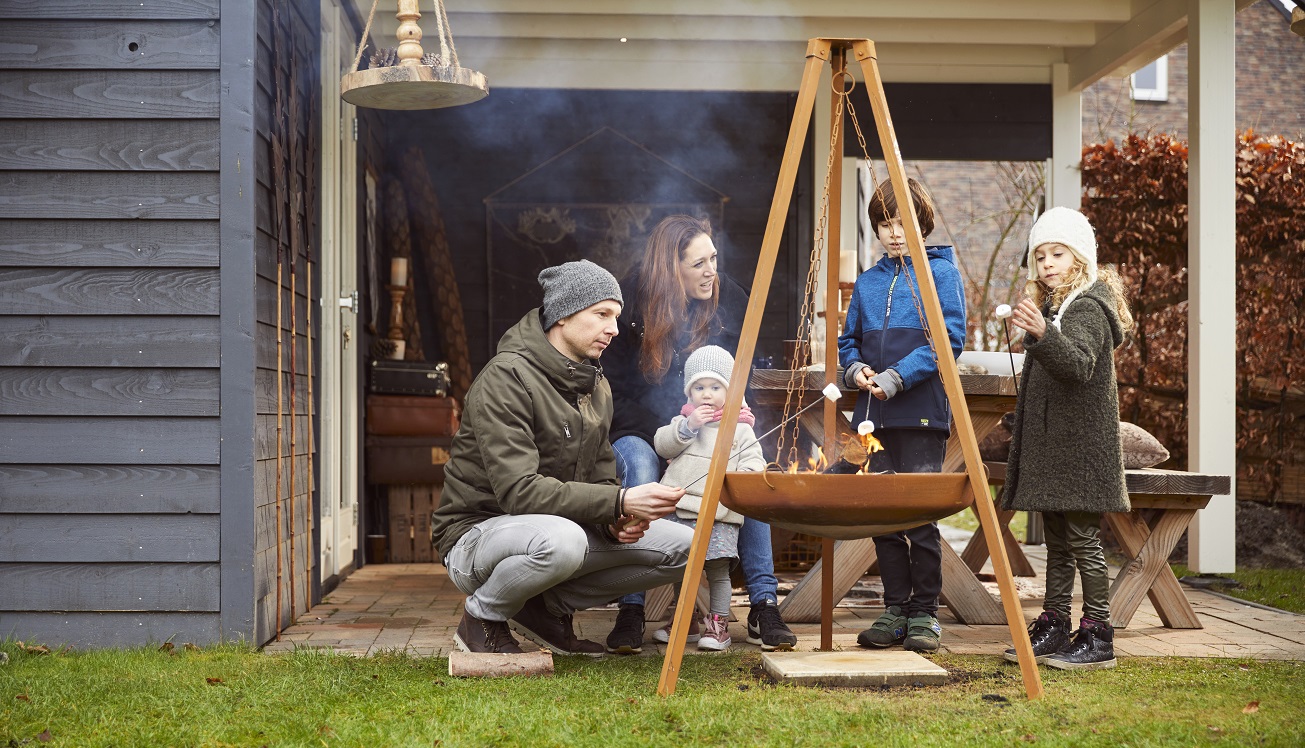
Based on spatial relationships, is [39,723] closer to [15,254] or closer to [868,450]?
[15,254]

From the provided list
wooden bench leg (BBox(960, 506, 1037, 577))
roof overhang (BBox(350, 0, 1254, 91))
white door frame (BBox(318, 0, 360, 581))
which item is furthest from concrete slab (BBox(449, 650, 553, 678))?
roof overhang (BBox(350, 0, 1254, 91))

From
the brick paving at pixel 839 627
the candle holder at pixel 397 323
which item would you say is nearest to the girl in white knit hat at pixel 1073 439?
the brick paving at pixel 839 627

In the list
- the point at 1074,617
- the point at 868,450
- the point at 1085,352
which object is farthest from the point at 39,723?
the point at 1074,617

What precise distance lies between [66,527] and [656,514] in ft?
5.80

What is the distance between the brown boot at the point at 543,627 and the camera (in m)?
3.39

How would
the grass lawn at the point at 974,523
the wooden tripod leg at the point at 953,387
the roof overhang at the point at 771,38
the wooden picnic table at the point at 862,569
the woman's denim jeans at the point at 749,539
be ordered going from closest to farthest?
1. the wooden tripod leg at the point at 953,387
2. the woman's denim jeans at the point at 749,539
3. the wooden picnic table at the point at 862,569
4. the roof overhang at the point at 771,38
5. the grass lawn at the point at 974,523

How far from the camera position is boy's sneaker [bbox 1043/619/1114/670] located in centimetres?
329

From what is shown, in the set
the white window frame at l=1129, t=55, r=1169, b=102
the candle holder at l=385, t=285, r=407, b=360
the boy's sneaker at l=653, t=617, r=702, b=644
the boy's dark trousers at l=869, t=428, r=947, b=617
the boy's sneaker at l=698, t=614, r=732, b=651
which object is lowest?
the boy's sneaker at l=653, t=617, r=702, b=644

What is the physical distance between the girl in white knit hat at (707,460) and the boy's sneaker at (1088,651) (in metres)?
0.95

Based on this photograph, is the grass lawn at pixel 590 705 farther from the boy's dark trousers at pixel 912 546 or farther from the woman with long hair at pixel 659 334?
the woman with long hair at pixel 659 334

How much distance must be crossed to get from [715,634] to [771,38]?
3.57 m

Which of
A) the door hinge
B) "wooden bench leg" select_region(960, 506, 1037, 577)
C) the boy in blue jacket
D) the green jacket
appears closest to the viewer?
the green jacket

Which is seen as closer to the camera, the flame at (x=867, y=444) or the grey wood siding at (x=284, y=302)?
the flame at (x=867, y=444)

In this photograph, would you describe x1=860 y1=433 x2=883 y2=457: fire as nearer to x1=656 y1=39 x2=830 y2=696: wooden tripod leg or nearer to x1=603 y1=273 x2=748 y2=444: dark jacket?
x1=656 y1=39 x2=830 y2=696: wooden tripod leg
